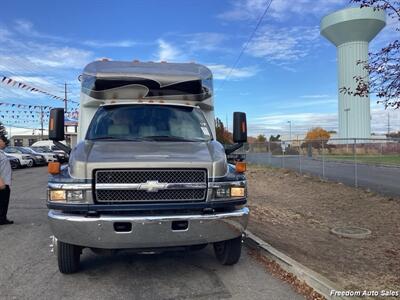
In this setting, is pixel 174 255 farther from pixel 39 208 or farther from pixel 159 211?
pixel 39 208

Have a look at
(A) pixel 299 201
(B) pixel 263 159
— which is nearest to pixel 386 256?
(A) pixel 299 201

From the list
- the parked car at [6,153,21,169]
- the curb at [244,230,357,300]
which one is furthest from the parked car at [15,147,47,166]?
the curb at [244,230,357,300]

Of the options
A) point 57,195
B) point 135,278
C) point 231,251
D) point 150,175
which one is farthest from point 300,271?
point 57,195

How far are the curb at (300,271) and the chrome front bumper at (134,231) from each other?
117cm

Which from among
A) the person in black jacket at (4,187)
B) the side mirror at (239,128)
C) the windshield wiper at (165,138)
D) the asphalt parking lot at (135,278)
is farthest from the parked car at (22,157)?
the windshield wiper at (165,138)

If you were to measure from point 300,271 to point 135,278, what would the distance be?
6.66ft

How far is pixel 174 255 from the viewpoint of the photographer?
630cm

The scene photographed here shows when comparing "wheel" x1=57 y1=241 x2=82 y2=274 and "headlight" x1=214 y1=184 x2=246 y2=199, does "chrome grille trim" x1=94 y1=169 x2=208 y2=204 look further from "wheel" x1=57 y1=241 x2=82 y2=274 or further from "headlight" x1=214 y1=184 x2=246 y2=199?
"wheel" x1=57 y1=241 x2=82 y2=274

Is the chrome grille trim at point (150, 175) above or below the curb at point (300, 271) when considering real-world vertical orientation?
above

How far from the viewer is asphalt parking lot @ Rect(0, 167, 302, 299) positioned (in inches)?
188

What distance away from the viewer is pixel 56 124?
6199mm

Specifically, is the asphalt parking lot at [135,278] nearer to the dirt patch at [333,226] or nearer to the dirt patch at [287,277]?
the dirt patch at [287,277]

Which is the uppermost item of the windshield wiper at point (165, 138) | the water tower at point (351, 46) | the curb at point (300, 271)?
the water tower at point (351, 46)

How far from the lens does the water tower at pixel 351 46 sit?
54219 mm
